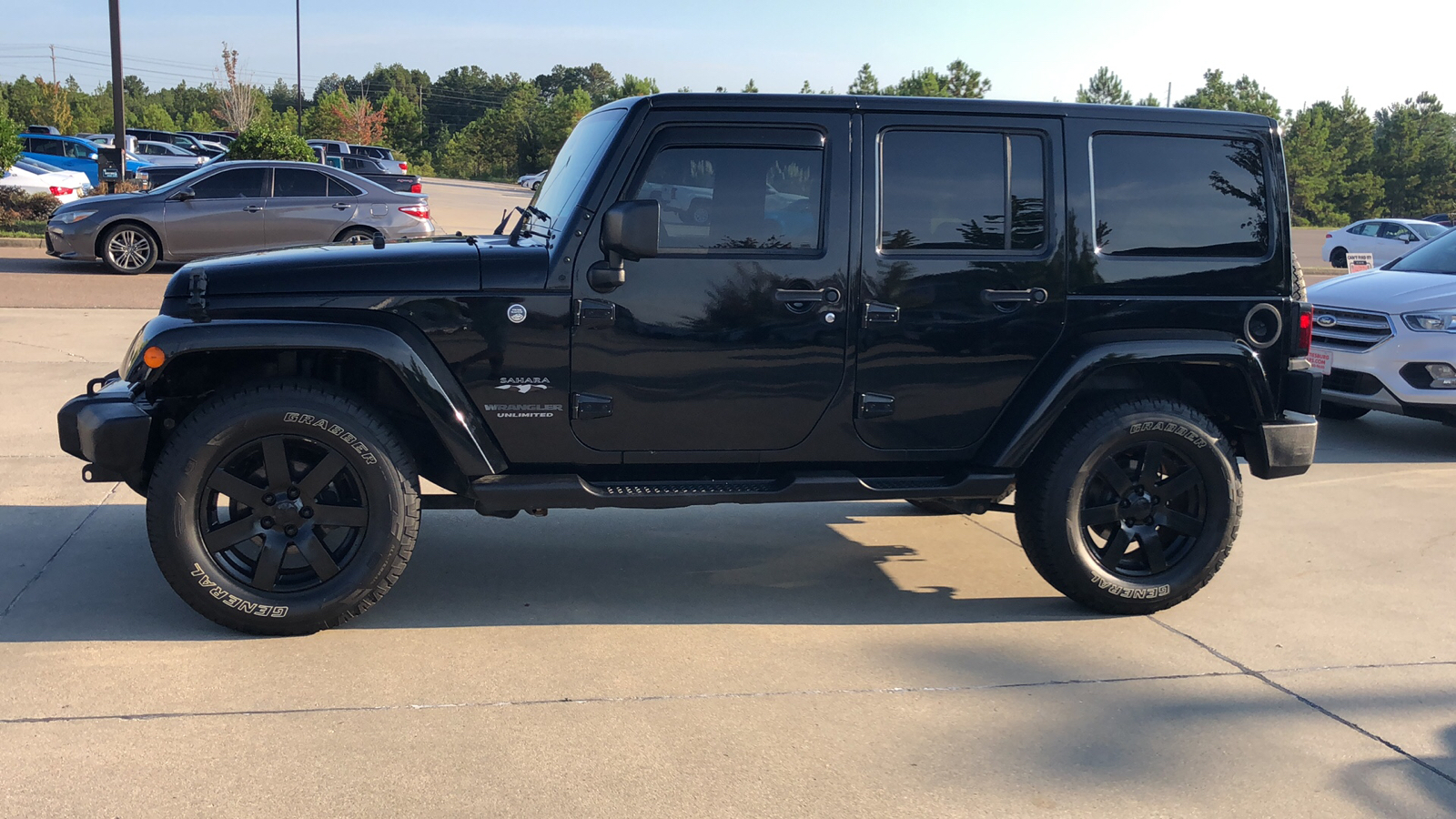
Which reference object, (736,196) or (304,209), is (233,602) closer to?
(736,196)

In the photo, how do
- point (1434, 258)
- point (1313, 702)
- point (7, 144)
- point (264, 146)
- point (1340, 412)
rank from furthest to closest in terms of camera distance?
point (7, 144) → point (264, 146) → point (1340, 412) → point (1434, 258) → point (1313, 702)

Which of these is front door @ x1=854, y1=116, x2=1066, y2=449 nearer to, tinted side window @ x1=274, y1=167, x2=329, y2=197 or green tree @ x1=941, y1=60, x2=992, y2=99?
tinted side window @ x1=274, y1=167, x2=329, y2=197

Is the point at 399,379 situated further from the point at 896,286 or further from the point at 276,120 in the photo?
the point at 276,120

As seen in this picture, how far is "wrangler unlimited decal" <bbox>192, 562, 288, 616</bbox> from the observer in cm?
397

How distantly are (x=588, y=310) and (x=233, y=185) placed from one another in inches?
476

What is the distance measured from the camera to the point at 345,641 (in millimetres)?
4090

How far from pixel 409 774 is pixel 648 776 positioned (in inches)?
25.7

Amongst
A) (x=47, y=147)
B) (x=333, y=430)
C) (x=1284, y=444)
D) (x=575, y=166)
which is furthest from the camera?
(x=47, y=147)

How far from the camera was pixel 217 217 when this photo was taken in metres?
14.3

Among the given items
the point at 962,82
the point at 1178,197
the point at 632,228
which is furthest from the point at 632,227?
the point at 962,82

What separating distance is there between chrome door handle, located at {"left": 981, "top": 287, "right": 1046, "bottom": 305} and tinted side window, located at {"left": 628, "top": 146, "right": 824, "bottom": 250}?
27.6 inches

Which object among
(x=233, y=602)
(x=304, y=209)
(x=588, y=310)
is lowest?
(x=233, y=602)

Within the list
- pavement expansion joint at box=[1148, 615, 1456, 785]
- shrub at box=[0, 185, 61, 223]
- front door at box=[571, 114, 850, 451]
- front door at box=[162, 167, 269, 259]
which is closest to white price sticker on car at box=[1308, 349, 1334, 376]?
pavement expansion joint at box=[1148, 615, 1456, 785]

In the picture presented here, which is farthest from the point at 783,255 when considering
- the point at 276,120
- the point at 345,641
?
the point at 276,120
